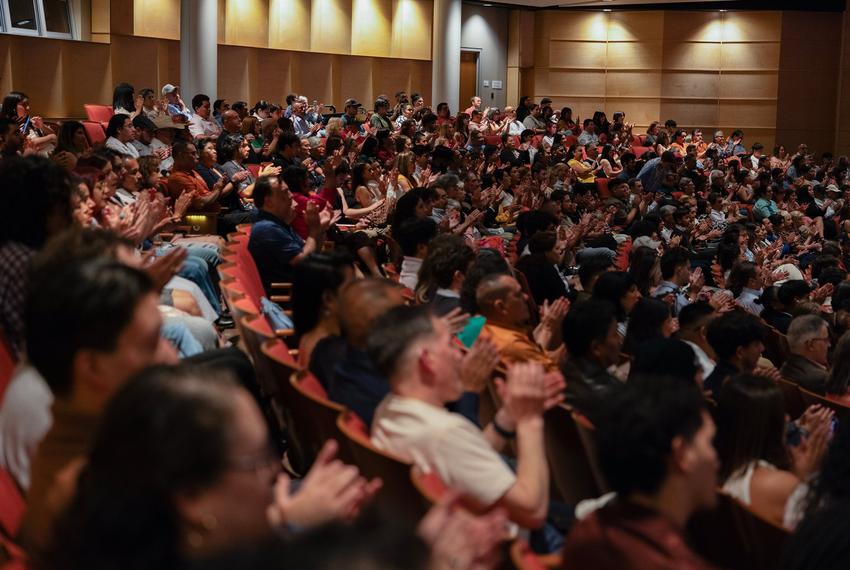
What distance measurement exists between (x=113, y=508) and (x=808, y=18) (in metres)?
18.8

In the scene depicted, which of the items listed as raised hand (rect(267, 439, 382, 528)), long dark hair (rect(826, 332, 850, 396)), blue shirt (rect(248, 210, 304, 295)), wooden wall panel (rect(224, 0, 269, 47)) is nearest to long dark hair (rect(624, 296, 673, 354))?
long dark hair (rect(826, 332, 850, 396))

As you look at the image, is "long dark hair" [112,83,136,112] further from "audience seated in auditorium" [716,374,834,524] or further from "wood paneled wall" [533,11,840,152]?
"wood paneled wall" [533,11,840,152]

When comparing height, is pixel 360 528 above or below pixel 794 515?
above

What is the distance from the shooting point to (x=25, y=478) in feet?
5.90

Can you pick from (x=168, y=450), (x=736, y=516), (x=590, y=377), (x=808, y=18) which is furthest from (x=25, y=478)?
(x=808, y=18)

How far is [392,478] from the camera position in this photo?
1788 mm

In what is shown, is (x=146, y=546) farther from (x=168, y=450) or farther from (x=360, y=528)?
(x=360, y=528)

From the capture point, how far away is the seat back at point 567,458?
8.59 feet

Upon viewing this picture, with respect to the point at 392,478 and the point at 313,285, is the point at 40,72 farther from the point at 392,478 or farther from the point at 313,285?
the point at 392,478

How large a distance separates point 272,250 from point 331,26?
1138 cm

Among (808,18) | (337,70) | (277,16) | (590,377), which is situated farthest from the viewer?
(808,18)

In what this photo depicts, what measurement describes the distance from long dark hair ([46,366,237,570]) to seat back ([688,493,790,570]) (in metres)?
1.22

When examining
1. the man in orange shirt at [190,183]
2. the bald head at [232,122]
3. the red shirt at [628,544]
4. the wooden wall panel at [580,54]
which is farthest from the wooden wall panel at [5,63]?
the red shirt at [628,544]

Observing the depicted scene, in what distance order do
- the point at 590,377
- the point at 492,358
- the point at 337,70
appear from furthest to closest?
the point at 337,70
the point at 590,377
the point at 492,358
